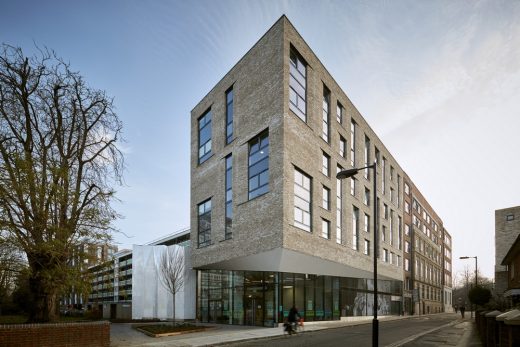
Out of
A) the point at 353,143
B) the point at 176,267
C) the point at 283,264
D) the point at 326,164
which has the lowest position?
the point at 176,267

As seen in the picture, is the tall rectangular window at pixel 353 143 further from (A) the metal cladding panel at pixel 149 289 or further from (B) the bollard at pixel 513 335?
(B) the bollard at pixel 513 335

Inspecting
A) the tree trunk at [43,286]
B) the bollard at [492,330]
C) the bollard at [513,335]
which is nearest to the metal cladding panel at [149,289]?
the tree trunk at [43,286]

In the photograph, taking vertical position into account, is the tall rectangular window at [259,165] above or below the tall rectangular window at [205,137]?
below

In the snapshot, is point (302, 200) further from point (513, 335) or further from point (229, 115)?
point (513, 335)

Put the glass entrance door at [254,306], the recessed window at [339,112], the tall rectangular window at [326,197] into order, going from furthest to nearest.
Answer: the recessed window at [339,112], the tall rectangular window at [326,197], the glass entrance door at [254,306]

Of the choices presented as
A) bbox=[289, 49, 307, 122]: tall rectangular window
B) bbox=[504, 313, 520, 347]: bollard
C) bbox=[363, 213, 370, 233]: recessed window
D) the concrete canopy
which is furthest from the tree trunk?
bbox=[363, 213, 370, 233]: recessed window

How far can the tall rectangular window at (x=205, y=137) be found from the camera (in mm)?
36306

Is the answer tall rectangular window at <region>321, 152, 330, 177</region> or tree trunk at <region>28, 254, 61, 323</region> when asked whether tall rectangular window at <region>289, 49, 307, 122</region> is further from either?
tree trunk at <region>28, 254, 61, 323</region>

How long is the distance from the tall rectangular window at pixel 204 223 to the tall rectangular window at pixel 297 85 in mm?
11896

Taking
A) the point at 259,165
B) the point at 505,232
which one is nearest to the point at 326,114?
the point at 259,165

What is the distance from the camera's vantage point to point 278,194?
84.4 ft

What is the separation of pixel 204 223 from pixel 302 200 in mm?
11095

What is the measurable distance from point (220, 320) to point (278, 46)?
2154 cm

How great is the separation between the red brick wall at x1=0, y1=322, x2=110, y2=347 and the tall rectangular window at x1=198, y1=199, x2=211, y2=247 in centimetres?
1903
